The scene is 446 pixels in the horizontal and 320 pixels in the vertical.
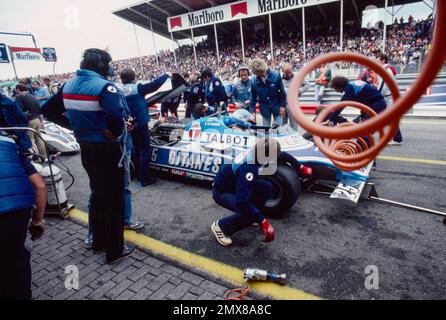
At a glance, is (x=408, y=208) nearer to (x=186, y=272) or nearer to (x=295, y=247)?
(x=295, y=247)

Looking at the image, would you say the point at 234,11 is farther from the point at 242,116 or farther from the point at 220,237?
the point at 220,237

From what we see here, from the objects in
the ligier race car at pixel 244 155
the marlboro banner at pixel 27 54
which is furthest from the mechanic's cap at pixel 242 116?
the marlboro banner at pixel 27 54

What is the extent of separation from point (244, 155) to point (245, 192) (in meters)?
0.39

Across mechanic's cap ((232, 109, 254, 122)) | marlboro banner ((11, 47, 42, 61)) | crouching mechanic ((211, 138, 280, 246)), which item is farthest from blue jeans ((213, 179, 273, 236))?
marlboro banner ((11, 47, 42, 61))

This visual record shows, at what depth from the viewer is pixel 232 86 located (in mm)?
7625

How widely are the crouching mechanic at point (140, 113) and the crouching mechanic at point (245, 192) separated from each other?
1835 millimetres

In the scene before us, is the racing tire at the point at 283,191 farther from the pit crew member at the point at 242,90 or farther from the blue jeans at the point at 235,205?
the pit crew member at the point at 242,90

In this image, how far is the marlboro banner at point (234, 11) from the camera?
832 inches

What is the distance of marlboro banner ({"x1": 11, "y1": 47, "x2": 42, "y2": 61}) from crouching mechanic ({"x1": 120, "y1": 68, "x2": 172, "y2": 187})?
30246 millimetres

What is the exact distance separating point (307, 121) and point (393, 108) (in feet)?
1.28

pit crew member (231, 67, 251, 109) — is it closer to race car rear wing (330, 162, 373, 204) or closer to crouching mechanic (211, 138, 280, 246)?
race car rear wing (330, 162, 373, 204)

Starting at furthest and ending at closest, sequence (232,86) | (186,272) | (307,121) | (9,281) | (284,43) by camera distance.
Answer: (284,43), (232,86), (186,272), (9,281), (307,121)

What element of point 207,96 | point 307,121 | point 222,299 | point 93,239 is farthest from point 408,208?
point 207,96

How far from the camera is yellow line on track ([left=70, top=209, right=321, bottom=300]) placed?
2.42 meters
